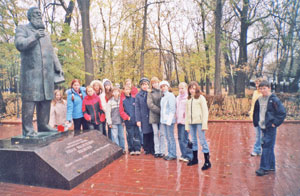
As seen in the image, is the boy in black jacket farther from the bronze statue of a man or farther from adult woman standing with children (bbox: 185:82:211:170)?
the bronze statue of a man

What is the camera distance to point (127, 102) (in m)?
5.88

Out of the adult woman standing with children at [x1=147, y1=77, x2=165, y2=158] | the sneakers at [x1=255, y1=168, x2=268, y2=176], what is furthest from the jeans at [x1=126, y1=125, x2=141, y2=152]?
the sneakers at [x1=255, y1=168, x2=268, y2=176]

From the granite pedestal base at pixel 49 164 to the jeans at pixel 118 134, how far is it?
1.21 metres

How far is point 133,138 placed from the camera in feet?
19.5

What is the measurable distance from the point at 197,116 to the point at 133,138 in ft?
6.51

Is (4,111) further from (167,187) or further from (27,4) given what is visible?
(167,187)

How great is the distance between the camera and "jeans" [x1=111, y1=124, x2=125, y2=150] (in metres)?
5.95

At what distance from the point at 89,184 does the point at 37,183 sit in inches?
34.9

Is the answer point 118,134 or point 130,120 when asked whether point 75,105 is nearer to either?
point 118,134

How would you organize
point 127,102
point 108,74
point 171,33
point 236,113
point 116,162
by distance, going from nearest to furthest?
point 116,162
point 127,102
point 236,113
point 108,74
point 171,33

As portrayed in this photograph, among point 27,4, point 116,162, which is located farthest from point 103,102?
point 27,4

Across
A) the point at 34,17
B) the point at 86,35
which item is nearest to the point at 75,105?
the point at 34,17

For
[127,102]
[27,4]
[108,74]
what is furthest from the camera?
[27,4]

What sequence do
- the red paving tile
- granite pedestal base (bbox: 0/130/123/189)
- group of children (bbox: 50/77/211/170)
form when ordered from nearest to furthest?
the red paving tile, granite pedestal base (bbox: 0/130/123/189), group of children (bbox: 50/77/211/170)
